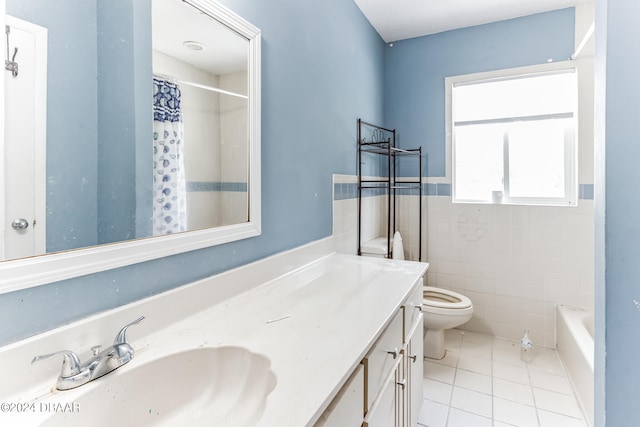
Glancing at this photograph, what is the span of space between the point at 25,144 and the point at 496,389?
2487 mm

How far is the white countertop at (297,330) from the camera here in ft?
2.26

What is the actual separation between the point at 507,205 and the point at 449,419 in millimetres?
1667

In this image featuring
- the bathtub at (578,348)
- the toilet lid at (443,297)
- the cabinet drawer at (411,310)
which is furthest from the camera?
the toilet lid at (443,297)

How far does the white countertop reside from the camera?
0.69 meters

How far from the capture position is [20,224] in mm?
720

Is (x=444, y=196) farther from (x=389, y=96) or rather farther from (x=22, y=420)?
(x=22, y=420)

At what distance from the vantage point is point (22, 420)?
61 cm

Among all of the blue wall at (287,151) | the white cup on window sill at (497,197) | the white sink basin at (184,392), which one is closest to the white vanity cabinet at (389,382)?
the white sink basin at (184,392)

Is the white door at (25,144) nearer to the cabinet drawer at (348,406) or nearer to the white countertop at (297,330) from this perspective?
Result: the white countertop at (297,330)

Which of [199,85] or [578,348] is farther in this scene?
[578,348]

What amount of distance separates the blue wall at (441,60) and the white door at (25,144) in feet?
Result: 8.73

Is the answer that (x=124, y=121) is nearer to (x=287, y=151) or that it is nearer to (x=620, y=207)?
(x=287, y=151)

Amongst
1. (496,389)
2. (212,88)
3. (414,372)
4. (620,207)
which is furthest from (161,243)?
(496,389)

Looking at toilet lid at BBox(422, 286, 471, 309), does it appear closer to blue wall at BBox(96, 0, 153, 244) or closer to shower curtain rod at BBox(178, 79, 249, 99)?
shower curtain rod at BBox(178, 79, 249, 99)
